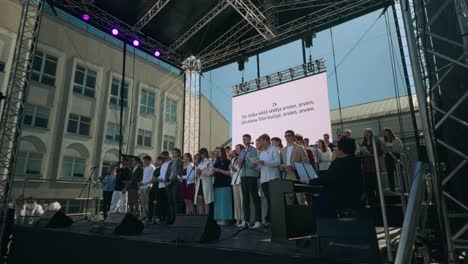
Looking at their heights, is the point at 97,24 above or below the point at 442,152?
above

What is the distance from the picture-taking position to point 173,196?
515cm

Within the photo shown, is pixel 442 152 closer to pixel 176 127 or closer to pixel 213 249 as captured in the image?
pixel 213 249

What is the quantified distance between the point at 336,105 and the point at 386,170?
3887 mm

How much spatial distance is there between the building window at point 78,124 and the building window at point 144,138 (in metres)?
2.67

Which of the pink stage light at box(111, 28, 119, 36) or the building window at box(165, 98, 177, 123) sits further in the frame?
the building window at box(165, 98, 177, 123)

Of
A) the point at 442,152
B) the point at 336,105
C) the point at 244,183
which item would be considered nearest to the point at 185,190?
the point at 244,183

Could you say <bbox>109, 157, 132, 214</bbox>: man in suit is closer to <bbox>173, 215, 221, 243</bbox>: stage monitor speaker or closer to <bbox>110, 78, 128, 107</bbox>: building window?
<bbox>173, 215, 221, 243</bbox>: stage monitor speaker

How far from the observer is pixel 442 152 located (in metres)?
2.38

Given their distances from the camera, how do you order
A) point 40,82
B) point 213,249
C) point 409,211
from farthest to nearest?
point 40,82, point 213,249, point 409,211

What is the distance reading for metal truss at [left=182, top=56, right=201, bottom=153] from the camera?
9344 mm

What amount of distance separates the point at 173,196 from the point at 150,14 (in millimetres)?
5124

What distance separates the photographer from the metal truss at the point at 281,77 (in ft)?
24.1

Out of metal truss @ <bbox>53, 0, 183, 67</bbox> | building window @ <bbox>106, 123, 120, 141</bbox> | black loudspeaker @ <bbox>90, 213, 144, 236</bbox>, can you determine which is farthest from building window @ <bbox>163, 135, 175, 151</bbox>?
black loudspeaker @ <bbox>90, 213, 144, 236</bbox>

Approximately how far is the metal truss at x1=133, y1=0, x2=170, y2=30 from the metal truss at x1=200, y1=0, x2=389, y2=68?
202 centimetres
